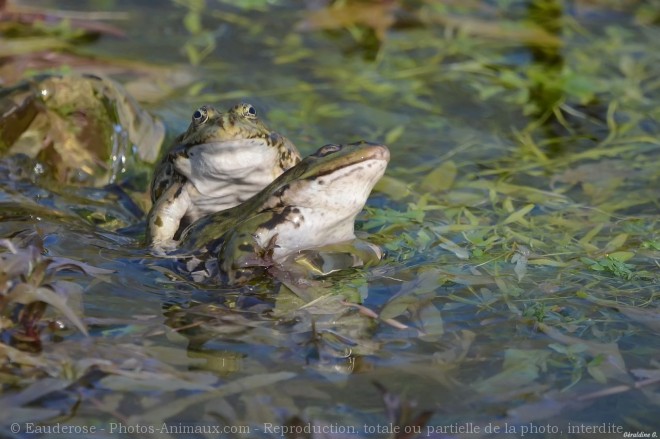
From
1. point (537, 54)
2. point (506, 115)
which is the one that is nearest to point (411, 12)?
point (537, 54)

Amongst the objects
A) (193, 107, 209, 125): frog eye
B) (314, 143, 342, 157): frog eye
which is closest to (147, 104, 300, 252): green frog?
(193, 107, 209, 125): frog eye

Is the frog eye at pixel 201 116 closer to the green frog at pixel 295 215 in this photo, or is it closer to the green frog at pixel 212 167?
the green frog at pixel 212 167

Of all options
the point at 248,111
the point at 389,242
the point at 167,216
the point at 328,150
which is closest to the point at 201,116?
the point at 248,111

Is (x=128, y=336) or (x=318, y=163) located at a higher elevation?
(x=318, y=163)

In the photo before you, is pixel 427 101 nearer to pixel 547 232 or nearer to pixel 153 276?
pixel 547 232

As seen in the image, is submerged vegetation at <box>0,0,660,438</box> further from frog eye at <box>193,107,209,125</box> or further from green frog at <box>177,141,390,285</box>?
frog eye at <box>193,107,209,125</box>

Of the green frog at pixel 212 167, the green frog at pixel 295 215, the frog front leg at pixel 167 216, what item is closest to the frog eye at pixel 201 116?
the green frog at pixel 212 167

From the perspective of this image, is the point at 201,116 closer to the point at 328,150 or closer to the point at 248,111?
the point at 248,111
